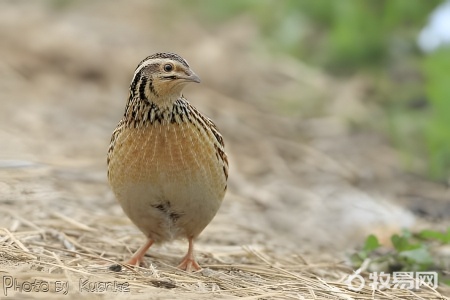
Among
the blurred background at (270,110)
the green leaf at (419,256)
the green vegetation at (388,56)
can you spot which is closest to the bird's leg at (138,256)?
the blurred background at (270,110)

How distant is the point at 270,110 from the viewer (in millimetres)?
11352

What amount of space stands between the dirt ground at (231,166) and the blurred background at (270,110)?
1.1 inches

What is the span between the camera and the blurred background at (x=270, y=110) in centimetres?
756

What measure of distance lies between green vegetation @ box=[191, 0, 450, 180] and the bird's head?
4224 mm

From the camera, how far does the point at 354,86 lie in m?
12.2

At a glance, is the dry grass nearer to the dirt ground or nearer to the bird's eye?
the dirt ground

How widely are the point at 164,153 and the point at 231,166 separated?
380 cm

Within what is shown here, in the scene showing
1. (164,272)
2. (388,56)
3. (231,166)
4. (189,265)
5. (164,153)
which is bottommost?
(164,272)

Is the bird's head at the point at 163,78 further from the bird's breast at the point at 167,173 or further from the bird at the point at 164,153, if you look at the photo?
the bird's breast at the point at 167,173

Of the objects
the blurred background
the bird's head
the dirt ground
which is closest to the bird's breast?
the bird's head

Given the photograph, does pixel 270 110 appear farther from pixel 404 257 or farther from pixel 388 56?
pixel 404 257

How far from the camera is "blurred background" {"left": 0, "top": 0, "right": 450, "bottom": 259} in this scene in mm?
7562

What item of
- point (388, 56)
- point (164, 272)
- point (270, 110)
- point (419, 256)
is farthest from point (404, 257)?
point (388, 56)

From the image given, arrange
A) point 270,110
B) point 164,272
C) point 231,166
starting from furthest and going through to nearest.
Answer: point 270,110 < point 231,166 < point 164,272
